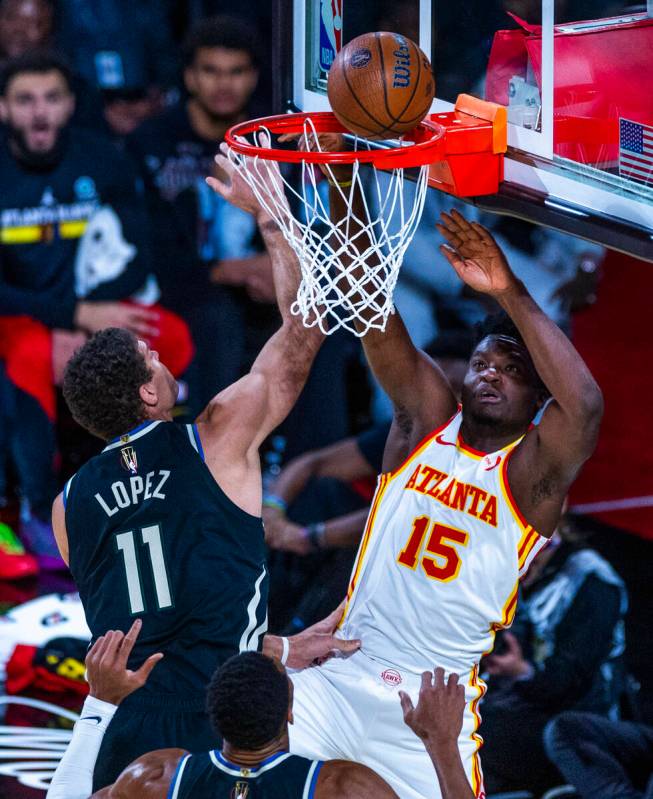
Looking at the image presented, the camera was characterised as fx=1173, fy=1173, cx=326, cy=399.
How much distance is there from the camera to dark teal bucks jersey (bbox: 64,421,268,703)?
11.3 ft

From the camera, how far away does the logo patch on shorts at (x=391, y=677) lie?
372cm

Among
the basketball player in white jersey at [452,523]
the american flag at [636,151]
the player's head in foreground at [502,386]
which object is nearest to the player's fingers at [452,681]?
the basketball player in white jersey at [452,523]

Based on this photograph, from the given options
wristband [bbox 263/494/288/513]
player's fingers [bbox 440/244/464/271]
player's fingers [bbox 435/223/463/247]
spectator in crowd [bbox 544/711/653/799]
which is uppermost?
player's fingers [bbox 435/223/463/247]

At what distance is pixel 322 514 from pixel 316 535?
30 centimetres

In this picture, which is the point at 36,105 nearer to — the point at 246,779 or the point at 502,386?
the point at 502,386

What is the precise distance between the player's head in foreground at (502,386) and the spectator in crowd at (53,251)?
11.8 feet

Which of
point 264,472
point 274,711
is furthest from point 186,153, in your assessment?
point 274,711

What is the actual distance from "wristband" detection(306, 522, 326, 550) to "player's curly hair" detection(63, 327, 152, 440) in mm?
2885

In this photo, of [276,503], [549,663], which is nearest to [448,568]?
[549,663]

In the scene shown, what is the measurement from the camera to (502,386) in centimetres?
378

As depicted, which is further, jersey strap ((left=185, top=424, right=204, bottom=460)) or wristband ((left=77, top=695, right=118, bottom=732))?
jersey strap ((left=185, top=424, right=204, bottom=460))

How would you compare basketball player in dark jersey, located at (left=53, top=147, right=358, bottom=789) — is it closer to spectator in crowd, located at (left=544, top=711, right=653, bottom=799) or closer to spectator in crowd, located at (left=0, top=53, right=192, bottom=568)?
spectator in crowd, located at (left=544, top=711, right=653, bottom=799)

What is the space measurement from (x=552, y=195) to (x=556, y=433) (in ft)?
2.35

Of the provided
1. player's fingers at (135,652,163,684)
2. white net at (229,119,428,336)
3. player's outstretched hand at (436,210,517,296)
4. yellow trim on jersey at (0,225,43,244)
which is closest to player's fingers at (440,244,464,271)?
player's outstretched hand at (436,210,517,296)
